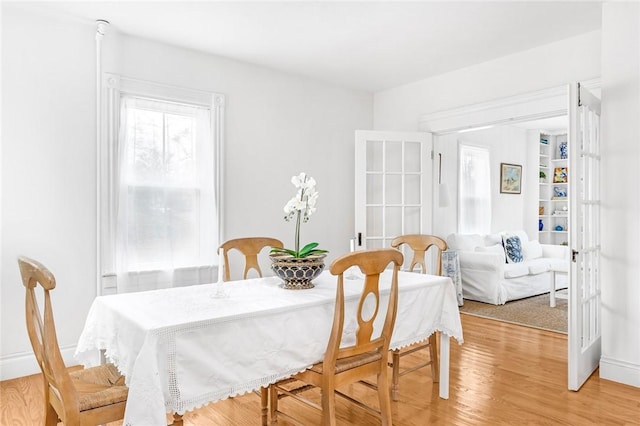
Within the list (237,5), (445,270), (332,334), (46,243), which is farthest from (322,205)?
(332,334)

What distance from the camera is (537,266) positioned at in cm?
623

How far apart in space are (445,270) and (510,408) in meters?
3.07

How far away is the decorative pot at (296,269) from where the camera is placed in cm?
223

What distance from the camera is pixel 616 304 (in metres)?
3.04

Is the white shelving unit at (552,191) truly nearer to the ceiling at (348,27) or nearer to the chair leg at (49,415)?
the ceiling at (348,27)

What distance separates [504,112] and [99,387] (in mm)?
3933

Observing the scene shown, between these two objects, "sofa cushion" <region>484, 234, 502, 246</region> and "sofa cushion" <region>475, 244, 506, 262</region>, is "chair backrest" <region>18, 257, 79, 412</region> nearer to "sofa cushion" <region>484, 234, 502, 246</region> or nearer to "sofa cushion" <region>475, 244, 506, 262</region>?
"sofa cushion" <region>475, 244, 506, 262</region>

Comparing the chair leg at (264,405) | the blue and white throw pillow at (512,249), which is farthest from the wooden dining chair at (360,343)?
the blue and white throw pillow at (512,249)

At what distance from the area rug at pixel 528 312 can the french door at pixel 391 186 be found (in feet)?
4.42

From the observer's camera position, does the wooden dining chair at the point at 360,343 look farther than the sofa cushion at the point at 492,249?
No

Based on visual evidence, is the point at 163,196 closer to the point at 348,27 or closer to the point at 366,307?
the point at 348,27

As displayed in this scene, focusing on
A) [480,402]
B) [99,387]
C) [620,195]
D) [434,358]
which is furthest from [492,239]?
[99,387]

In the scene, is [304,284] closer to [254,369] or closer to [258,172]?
[254,369]

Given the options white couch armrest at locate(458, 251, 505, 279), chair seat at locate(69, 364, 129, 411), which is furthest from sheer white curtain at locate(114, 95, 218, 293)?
white couch armrest at locate(458, 251, 505, 279)
